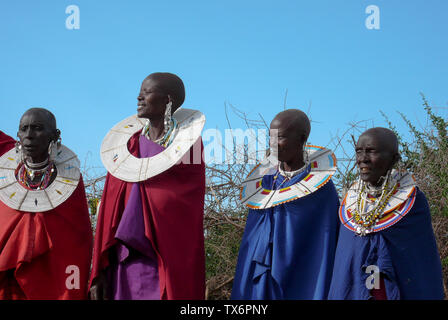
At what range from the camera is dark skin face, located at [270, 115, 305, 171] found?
5059 mm

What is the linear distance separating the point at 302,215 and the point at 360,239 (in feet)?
1.86

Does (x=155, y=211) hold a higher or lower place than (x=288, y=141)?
lower

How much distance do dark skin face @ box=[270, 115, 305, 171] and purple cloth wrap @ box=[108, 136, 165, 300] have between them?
4.14 feet

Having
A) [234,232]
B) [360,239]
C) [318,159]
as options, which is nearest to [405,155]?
[234,232]

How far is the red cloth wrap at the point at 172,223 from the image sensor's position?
4.64 metres

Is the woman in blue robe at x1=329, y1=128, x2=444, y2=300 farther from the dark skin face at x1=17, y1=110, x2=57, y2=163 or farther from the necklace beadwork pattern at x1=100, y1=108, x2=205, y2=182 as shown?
the dark skin face at x1=17, y1=110, x2=57, y2=163

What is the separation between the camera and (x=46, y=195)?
16.6 feet

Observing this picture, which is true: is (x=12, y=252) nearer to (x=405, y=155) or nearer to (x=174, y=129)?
(x=174, y=129)

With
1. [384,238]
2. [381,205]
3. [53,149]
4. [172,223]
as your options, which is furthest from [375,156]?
[53,149]

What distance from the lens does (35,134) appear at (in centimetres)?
509

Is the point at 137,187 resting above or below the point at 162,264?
above

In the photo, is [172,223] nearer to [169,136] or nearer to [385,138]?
[169,136]

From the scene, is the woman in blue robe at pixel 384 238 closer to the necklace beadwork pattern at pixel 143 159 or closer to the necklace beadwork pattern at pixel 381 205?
the necklace beadwork pattern at pixel 381 205

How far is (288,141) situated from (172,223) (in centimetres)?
120
